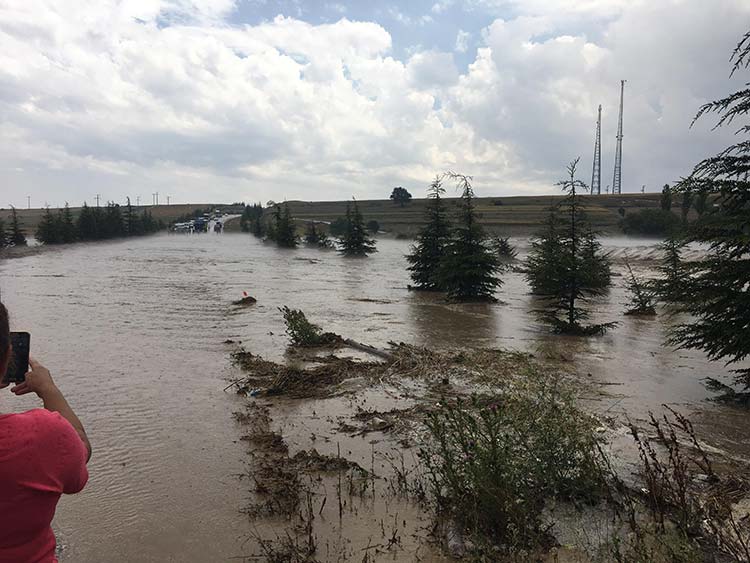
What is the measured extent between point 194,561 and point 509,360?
27.8ft

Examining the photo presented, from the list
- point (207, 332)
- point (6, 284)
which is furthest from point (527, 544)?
point (6, 284)

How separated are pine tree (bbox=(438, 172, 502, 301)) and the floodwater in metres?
1.14

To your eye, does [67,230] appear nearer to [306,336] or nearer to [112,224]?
[112,224]

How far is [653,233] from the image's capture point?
67062mm

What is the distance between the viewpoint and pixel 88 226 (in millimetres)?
73688

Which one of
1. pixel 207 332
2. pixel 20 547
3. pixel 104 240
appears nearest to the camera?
pixel 20 547

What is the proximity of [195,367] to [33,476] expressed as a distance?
9525 millimetres

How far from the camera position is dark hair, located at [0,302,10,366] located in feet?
6.98

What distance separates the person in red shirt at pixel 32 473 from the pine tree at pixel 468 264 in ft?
74.6

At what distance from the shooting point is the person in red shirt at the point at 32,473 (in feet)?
6.78

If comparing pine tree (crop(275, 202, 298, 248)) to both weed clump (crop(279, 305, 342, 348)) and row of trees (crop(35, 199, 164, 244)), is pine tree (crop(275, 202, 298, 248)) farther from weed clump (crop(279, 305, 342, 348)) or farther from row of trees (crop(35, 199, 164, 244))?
weed clump (crop(279, 305, 342, 348))

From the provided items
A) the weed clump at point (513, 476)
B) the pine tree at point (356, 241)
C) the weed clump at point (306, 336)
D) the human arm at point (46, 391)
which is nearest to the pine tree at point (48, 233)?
the pine tree at point (356, 241)

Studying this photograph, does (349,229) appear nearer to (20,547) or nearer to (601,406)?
(601,406)

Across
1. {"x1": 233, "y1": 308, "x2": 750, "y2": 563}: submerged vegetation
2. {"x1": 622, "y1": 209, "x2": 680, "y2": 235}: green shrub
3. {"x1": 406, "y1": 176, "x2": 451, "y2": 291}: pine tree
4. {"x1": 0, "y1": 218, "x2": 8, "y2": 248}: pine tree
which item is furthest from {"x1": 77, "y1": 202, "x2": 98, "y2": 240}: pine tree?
{"x1": 233, "y1": 308, "x2": 750, "y2": 563}: submerged vegetation
